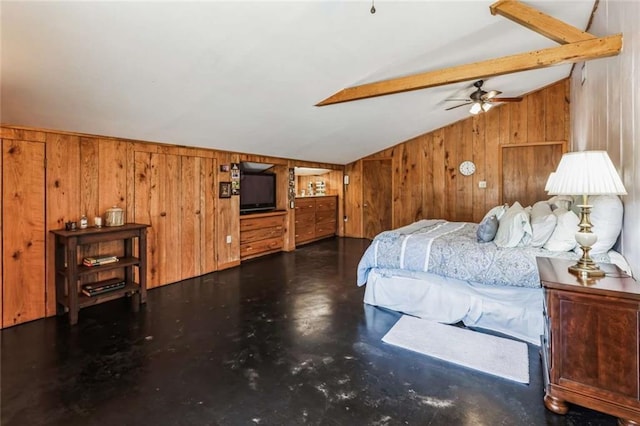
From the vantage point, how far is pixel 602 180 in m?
1.80

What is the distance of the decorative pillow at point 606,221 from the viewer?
2287 mm

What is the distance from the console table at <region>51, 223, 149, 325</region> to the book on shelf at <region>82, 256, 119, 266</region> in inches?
1.5

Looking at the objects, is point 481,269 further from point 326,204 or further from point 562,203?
point 326,204

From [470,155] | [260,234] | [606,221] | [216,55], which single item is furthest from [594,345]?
[470,155]

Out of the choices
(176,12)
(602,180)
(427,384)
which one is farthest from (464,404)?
(176,12)

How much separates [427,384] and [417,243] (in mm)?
1417

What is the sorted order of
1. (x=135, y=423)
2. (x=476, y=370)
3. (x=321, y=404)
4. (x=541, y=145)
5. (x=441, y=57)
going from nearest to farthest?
(x=135, y=423) → (x=321, y=404) → (x=476, y=370) → (x=441, y=57) → (x=541, y=145)

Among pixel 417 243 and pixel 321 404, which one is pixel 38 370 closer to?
pixel 321 404

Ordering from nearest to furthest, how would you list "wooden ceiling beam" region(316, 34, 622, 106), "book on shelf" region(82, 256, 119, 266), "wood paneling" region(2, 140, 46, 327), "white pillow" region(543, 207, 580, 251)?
1. "wooden ceiling beam" region(316, 34, 622, 106)
2. "white pillow" region(543, 207, 580, 251)
3. "wood paneling" region(2, 140, 46, 327)
4. "book on shelf" region(82, 256, 119, 266)

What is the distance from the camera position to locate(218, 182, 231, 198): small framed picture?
4855mm

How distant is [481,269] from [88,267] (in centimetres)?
370

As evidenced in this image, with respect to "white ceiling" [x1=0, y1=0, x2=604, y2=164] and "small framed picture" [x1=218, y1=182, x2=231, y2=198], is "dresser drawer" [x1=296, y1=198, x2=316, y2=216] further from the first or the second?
"white ceiling" [x1=0, y1=0, x2=604, y2=164]

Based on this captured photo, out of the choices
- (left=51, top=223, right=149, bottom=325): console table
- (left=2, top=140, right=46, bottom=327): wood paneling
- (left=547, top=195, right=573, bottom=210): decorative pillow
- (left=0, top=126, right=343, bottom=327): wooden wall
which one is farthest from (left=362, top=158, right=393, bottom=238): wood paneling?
(left=2, top=140, right=46, bottom=327): wood paneling

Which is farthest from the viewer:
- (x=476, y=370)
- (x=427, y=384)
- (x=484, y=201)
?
(x=484, y=201)
